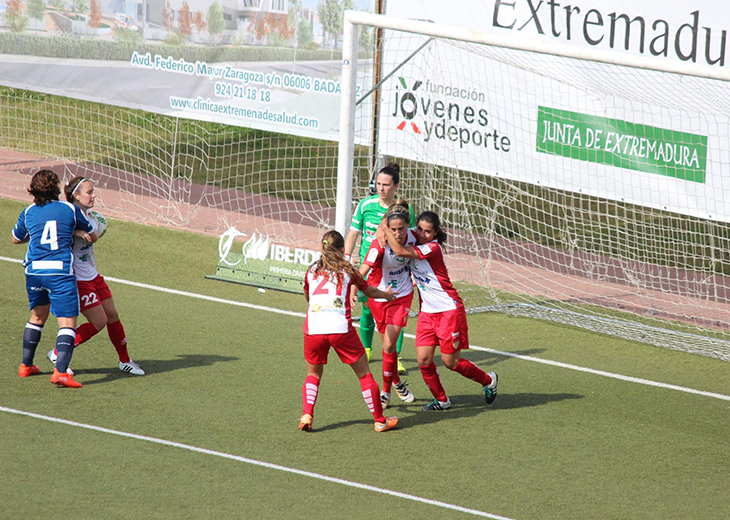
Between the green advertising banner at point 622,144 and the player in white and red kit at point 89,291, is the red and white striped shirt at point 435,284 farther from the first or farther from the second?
the green advertising banner at point 622,144

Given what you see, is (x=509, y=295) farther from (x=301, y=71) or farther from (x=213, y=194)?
(x=213, y=194)

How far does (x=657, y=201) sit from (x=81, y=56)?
30.1 feet

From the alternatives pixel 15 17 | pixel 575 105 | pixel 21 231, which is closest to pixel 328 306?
pixel 21 231

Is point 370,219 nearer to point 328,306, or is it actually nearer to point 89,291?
point 328,306

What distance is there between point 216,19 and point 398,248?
7.36m

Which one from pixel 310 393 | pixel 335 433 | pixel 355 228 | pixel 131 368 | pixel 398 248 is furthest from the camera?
pixel 355 228

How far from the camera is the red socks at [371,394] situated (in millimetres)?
6230

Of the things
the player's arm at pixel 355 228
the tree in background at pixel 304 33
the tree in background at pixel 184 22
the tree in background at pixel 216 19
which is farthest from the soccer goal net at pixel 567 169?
the tree in background at pixel 184 22

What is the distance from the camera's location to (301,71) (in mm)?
11789

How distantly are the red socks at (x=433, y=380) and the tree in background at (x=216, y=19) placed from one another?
7622 millimetres

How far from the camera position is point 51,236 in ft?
21.9

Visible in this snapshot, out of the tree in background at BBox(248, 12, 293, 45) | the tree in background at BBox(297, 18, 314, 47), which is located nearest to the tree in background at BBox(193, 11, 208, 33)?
the tree in background at BBox(248, 12, 293, 45)

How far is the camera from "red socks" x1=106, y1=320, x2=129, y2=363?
282 inches

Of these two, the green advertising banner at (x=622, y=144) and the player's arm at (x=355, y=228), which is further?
the green advertising banner at (x=622, y=144)
